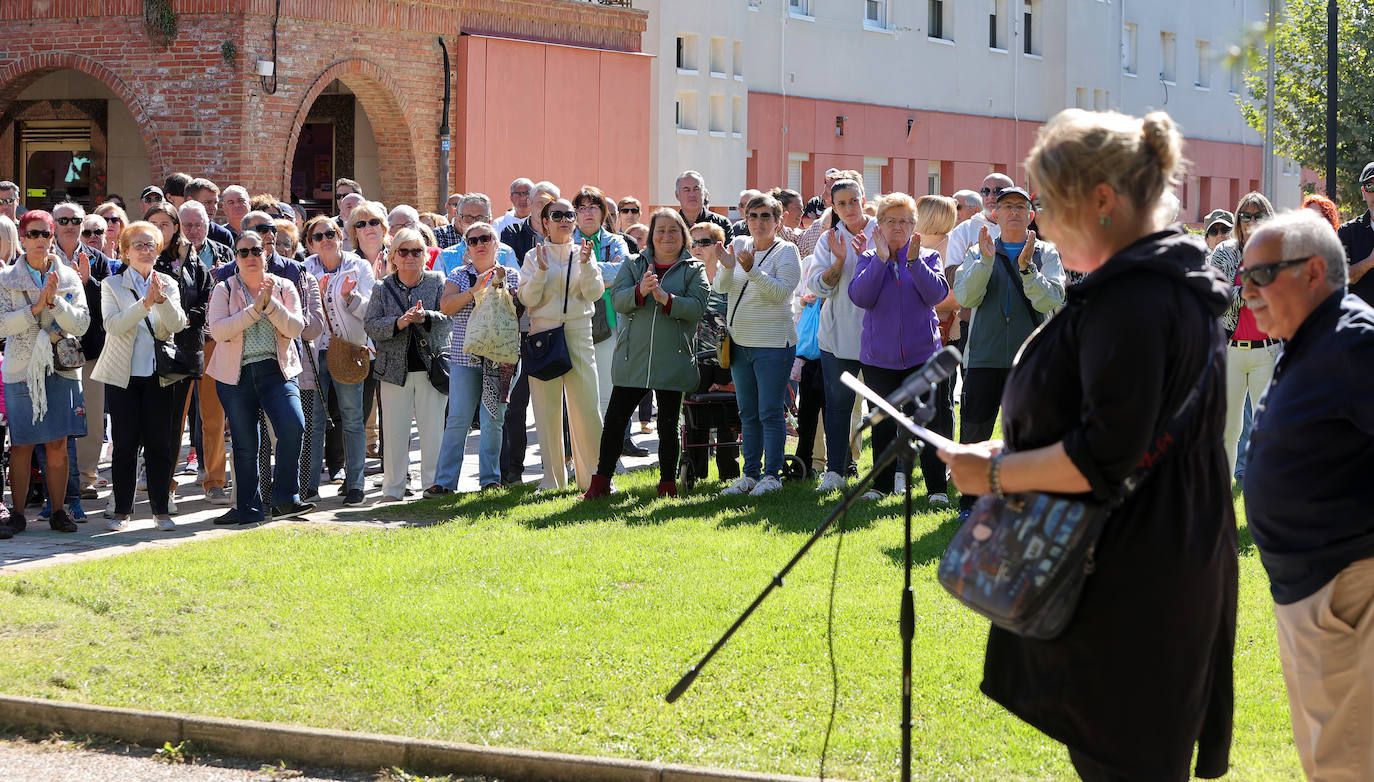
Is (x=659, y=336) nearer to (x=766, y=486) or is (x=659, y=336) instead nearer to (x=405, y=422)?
(x=766, y=486)

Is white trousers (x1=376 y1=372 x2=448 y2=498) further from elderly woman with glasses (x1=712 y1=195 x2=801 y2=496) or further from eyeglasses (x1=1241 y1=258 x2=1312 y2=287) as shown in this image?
eyeglasses (x1=1241 y1=258 x2=1312 y2=287)

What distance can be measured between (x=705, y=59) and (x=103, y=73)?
1311 centimetres

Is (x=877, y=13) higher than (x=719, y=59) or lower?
higher

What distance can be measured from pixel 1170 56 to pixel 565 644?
152 ft

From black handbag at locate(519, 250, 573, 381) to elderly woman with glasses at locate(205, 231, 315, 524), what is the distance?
1680 mm

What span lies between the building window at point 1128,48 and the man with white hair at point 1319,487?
44.6m

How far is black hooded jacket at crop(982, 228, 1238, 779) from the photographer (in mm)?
3387

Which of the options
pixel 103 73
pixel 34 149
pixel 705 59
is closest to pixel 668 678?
pixel 103 73

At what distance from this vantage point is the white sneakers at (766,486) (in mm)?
11422

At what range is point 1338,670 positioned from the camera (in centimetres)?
446

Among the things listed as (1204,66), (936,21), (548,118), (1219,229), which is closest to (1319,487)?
(1219,229)

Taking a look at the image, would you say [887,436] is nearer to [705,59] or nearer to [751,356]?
[751,356]

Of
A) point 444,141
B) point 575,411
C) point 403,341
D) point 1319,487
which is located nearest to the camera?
point 1319,487

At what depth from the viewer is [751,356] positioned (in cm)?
1162
